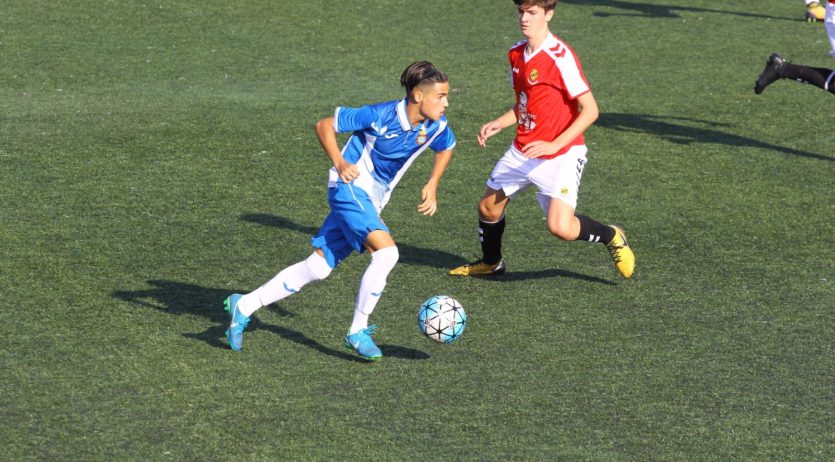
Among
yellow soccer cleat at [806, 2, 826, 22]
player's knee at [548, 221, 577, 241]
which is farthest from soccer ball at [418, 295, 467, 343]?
yellow soccer cleat at [806, 2, 826, 22]

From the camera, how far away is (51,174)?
10.5 metres

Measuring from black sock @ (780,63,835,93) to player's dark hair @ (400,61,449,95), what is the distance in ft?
19.2

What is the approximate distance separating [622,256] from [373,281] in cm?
233

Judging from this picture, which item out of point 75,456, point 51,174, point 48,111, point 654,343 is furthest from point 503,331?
point 48,111

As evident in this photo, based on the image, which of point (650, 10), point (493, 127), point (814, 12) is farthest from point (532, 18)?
point (814, 12)

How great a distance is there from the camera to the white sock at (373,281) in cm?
692

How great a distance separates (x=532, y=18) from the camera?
7887 mm

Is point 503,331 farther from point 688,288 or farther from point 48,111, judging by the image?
point 48,111

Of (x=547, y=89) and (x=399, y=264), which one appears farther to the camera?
(x=399, y=264)

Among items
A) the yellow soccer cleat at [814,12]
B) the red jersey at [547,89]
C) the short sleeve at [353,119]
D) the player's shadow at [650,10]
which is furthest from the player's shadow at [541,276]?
the yellow soccer cleat at [814,12]

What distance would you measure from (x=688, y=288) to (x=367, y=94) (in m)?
5.78

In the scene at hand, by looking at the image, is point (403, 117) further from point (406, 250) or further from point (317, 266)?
point (406, 250)

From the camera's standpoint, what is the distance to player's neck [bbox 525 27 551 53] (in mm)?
8020

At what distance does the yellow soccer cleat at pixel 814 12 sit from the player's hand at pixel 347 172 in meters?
11.8
